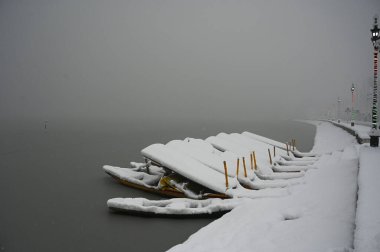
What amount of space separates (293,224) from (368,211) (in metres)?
2.25

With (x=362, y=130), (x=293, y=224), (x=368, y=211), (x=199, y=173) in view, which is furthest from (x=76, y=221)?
(x=362, y=130)

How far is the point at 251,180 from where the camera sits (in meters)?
16.1

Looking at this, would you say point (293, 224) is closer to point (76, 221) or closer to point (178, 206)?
point (178, 206)

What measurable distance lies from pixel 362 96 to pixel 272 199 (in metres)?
106

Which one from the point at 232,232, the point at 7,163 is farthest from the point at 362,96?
the point at 232,232

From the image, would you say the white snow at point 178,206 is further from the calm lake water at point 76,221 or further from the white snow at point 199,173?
the white snow at point 199,173

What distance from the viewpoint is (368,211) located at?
7.20m

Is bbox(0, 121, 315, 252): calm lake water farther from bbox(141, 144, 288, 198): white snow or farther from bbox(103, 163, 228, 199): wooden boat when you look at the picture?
bbox(141, 144, 288, 198): white snow

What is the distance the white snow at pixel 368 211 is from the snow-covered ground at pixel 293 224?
4.6 inches

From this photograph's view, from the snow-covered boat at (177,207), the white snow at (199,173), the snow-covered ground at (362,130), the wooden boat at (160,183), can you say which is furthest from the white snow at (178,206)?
the snow-covered ground at (362,130)

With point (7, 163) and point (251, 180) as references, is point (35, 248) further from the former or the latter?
point (7, 163)

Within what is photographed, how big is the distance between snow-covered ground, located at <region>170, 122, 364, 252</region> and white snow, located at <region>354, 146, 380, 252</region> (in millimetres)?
118

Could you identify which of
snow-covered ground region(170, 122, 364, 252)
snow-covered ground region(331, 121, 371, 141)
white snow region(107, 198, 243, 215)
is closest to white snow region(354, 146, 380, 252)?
snow-covered ground region(170, 122, 364, 252)

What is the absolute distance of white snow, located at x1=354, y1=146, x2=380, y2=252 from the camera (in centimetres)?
559
